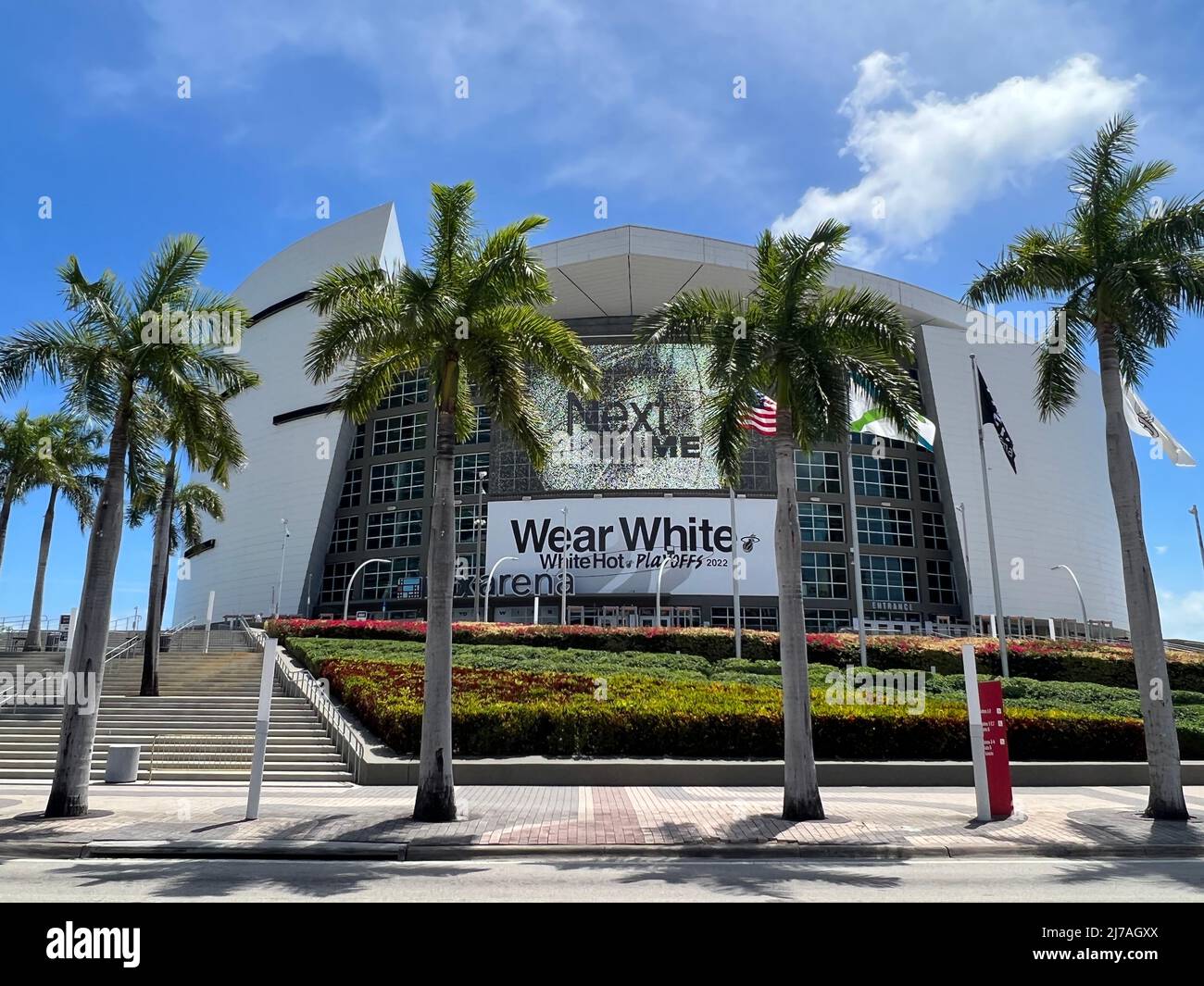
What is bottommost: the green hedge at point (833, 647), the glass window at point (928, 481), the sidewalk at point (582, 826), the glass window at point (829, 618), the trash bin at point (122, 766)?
the sidewalk at point (582, 826)

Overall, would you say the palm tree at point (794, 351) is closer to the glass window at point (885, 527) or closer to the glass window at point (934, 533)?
the glass window at point (885, 527)

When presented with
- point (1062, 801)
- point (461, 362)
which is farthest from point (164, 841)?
point (1062, 801)

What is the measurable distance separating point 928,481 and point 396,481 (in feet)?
141

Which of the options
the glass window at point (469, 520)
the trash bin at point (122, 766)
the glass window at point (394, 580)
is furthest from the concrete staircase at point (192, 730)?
the glass window at point (394, 580)

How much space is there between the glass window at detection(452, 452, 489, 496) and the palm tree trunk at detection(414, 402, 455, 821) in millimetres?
52411

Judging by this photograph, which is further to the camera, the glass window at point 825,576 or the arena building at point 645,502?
the glass window at point 825,576

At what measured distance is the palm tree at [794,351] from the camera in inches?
544

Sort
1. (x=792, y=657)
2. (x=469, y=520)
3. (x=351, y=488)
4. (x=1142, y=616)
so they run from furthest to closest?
(x=351, y=488), (x=469, y=520), (x=1142, y=616), (x=792, y=657)

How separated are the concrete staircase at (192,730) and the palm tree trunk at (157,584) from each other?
74 cm

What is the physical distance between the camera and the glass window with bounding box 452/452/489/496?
216ft

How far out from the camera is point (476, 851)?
1045 centimetres

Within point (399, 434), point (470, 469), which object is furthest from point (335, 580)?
point (470, 469)

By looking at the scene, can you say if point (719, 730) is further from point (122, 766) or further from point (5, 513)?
point (5, 513)

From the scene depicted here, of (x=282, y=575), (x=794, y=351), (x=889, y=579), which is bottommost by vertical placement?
(x=794, y=351)
